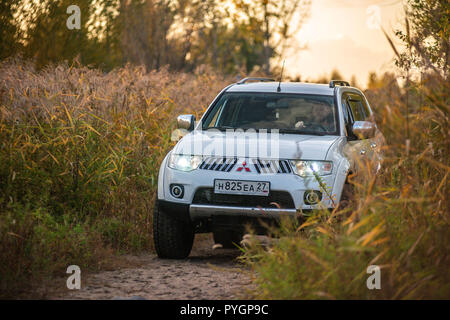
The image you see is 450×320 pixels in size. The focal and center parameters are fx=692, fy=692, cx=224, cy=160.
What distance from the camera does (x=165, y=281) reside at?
6234mm

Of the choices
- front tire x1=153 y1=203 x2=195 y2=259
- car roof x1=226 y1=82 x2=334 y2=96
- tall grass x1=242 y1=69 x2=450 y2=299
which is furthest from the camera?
car roof x1=226 y1=82 x2=334 y2=96

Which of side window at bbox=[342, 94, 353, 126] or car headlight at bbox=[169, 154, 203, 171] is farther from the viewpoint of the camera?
side window at bbox=[342, 94, 353, 126]

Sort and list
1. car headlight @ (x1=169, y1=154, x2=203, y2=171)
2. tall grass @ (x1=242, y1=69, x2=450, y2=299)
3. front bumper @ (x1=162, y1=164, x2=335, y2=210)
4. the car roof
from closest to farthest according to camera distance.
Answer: tall grass @ (x1=242, y1=69, x2=450, y2=299) → front bumper @ (x1=162, y1=164, x2=335, y2=210) → car headlight @ (x1=169, y1=154, x2=203, y2=171) → the car roof

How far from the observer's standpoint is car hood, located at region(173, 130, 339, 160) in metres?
6.71

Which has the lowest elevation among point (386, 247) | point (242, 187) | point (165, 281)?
point (165, 281)

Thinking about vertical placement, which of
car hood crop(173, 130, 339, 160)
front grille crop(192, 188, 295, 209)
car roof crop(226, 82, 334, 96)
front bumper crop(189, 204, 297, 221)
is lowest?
front bumper crop(189, 204, 297, 221)

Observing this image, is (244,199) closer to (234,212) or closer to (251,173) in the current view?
(234,212)

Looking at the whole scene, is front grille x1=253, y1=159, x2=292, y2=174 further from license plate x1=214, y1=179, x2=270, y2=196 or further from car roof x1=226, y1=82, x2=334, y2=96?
car roof x1=226, y1=82, x2=334, y2=96

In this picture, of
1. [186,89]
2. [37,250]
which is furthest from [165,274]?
[186,89]

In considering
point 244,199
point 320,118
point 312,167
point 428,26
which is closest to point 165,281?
point 244,199

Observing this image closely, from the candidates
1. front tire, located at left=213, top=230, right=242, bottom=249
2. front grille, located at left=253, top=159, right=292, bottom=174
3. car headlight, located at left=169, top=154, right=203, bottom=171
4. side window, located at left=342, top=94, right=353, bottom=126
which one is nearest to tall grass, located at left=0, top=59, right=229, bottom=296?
front tire, located at left=213, top=230, right=242, bottom=249

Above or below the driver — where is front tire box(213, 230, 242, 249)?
below

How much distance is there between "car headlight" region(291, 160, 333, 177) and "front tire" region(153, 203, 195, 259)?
50.6 inches

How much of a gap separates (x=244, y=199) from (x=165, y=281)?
1.09 meters
